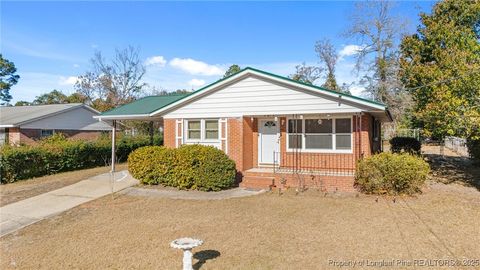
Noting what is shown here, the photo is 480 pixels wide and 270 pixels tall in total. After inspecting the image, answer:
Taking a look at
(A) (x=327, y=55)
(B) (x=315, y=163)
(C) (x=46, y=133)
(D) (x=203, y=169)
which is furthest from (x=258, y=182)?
(A) (x=327, y=55)

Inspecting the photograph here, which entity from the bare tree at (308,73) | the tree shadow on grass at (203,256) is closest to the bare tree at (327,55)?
the bare tree at (308,73)

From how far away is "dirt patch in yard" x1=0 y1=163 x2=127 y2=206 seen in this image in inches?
494

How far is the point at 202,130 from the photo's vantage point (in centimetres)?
1474

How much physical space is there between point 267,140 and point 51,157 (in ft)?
38.5

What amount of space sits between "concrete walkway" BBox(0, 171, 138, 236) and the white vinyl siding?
14.3ft

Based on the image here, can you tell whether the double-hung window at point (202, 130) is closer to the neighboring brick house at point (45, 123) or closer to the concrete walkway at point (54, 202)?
the concrete walkway at point (54, 202)

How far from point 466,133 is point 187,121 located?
1098cm

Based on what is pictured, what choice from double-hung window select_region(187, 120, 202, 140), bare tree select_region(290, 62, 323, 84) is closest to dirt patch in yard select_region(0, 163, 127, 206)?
double-hung window select_region(187, 120, 202, 140)

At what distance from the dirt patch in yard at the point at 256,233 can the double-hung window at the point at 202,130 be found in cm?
435

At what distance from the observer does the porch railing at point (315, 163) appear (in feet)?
41.7

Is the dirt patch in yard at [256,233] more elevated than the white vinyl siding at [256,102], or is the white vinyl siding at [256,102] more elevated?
the white vinyl siding at [256,102]

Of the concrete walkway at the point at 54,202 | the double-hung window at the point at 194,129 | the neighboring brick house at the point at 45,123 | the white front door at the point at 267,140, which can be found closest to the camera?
the concrete walkway at the point at 54,202

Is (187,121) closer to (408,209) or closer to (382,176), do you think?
(382,176)

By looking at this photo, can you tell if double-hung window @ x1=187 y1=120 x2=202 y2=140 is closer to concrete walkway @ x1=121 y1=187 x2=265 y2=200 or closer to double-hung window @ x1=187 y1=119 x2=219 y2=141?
double-hung window @ x1=187 y1=119 x2=219 y2=141
